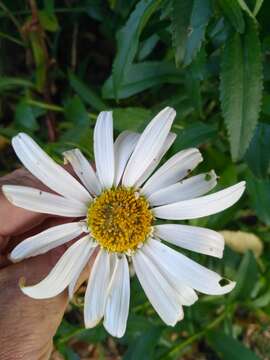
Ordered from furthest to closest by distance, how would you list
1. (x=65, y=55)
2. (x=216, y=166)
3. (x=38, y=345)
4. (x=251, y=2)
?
1. (x=65, y=55)
2. (x=216, y=166)
3. (x=38, y=345)
4. (x=251, y=2)

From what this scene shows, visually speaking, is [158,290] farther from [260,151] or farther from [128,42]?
[128,42]

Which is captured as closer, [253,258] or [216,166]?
[216,166]

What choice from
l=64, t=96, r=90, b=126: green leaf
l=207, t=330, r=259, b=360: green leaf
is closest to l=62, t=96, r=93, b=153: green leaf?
l=64, t=96, r=90, b=126: green leaf

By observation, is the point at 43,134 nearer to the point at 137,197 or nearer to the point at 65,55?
the point at 65,55

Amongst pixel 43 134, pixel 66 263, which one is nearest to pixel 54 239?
pixel 66 263

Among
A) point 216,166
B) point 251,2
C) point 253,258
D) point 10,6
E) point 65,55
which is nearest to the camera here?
point 251,2

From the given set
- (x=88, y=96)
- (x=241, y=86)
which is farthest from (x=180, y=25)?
(x=88, y=96)

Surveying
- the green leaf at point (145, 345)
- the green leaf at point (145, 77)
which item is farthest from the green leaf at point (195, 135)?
the green leaf at point (145, 345)

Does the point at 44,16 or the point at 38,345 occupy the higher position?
the point at 44,16
